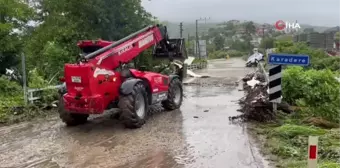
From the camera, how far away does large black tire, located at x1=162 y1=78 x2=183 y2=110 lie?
1256 cm

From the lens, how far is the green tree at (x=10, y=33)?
21.2 meters

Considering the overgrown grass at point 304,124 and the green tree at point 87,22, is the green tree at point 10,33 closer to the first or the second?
the green tree at point 87,22

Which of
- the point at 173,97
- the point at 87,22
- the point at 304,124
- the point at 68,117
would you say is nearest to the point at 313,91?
the point at 304,124

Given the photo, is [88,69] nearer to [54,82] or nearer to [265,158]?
[265,158]

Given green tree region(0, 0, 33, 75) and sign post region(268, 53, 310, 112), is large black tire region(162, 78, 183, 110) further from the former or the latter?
green tree region(0, 0, 33, 75)

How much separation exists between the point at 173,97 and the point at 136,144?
435 centimetres

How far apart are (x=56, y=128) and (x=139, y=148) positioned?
120 inches

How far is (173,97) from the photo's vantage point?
41.9 feet

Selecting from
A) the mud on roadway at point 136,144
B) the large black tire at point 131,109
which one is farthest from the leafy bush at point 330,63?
the large black tire at point 131,109

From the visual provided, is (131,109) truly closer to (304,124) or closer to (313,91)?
(304,124)

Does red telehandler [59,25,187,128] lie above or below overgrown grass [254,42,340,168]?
above

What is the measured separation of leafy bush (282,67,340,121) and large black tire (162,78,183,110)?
126 inches

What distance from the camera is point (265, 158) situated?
727 cm

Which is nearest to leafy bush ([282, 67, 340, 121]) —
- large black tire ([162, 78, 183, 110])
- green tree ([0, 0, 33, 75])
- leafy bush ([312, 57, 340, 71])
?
large black tire ([162, 78, 183, 110])
